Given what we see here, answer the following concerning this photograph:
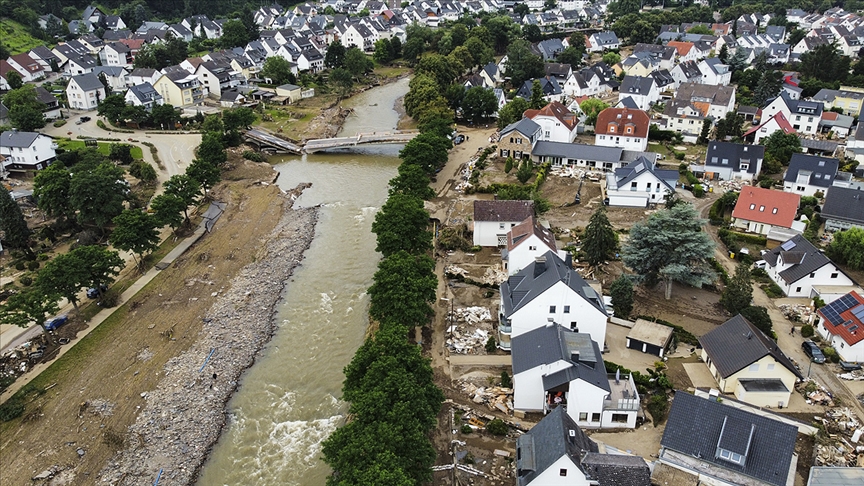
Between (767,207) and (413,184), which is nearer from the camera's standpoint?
(767,207)

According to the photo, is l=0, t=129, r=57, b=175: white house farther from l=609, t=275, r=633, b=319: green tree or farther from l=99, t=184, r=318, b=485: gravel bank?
l=609, t=275, r=633, b=319: green tree

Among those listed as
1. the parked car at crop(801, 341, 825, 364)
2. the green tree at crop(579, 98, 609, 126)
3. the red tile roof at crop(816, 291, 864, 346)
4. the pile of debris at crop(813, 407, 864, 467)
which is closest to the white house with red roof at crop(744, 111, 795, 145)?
the green tree at crop(579, 98, 609, 126)

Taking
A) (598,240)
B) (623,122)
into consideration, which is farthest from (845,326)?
(623,122)

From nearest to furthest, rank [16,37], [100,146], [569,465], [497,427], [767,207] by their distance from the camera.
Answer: [569,465], [497,427], [767,207], [100,146], [16,37]

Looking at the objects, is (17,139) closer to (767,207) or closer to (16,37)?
(16,37)

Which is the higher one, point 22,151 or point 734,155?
point 734,155

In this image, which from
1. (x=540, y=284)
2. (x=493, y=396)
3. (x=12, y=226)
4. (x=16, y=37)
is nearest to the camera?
(x=493, y=396)

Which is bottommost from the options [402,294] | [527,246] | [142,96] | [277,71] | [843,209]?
[402,294]
